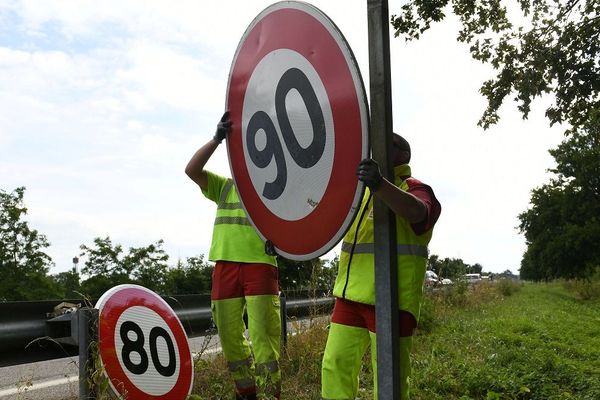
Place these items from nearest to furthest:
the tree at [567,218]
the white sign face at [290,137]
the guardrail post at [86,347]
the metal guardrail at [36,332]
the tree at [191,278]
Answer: the white sign face at [290,137], the guardrail post at [86,347], the metal guardrail at [36,332], the tree at [191,278], the tree at [567,218]

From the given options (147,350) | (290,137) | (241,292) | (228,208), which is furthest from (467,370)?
(290,137)

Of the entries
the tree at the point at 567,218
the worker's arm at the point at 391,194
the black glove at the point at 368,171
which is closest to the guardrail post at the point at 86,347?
the worker's arm at the point at 391,194

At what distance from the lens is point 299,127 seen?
2021 mm

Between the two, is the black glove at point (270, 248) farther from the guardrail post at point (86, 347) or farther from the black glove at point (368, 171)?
the guardrail post at point (86, 347)

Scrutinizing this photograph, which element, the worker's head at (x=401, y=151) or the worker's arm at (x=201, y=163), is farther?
the worker's arm at (x=201, y=163)

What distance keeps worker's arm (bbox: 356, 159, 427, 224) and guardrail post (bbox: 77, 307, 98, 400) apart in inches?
85.5

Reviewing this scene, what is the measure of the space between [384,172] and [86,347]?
238 centimetres

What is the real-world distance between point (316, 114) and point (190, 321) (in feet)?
12.0

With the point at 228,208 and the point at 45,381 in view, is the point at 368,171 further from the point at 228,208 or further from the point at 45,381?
the point at 45,381

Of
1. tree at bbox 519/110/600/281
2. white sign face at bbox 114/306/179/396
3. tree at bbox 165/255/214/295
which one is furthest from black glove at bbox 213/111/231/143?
tree at bbox 519/110/600/281

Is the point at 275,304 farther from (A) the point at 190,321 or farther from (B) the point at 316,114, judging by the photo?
(B) the point at 316,114

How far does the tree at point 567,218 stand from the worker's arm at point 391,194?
45411 millimetres

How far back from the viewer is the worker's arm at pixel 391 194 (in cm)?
185

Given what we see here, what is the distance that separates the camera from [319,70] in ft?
6.34
